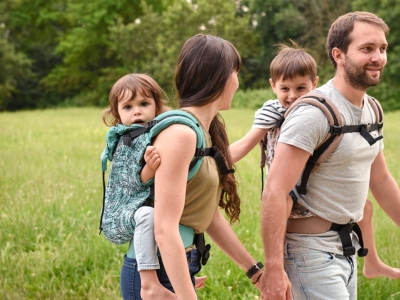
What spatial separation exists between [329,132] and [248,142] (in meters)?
0.66

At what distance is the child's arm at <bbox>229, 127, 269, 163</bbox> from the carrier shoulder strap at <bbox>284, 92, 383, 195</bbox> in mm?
453

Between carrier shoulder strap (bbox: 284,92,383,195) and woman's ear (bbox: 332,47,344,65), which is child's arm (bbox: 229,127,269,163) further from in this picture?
woman's ear (bbox: 332,47,344,65)

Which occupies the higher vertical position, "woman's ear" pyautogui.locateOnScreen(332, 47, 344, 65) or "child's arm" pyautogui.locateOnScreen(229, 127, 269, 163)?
"woman's ear" pyautogui.locateOnScreen(332, 47, 344, 65)

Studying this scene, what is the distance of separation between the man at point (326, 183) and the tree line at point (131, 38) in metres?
37.7

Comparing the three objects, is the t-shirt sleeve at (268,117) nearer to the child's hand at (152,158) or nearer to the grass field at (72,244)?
the child's hand at (152,158)

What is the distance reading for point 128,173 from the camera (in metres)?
2.56

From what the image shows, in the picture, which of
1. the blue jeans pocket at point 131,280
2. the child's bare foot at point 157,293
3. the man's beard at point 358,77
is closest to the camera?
the child's bare foot at point 157,293

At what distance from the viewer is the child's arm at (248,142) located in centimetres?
329

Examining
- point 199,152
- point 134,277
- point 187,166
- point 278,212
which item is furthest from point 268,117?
point 134,277

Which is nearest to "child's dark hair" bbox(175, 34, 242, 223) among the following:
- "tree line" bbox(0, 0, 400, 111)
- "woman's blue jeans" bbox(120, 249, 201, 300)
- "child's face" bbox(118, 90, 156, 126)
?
"child's face" bbox(118, 90, 156, 126)

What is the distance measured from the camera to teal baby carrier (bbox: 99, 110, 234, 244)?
Result: 245 cm

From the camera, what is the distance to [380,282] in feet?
15.5

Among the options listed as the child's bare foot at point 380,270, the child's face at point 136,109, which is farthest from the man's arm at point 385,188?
the child's face at point 136,109

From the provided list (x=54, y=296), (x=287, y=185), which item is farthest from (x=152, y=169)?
(x=54, y=296)
